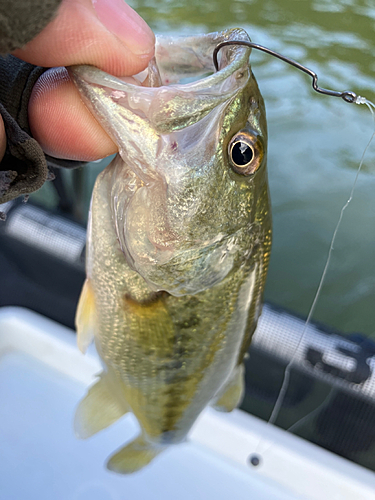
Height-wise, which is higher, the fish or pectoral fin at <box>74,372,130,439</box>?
the fish

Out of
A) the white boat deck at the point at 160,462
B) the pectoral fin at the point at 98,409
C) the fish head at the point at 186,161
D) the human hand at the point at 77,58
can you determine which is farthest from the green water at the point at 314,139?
the human hand at the point at 77,58

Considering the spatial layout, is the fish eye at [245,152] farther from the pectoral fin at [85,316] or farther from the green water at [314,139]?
the green water at [314,139]

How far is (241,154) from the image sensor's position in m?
1.00

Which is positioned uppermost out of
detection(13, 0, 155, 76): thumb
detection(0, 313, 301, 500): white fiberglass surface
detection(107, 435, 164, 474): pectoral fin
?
detection(13, 0, 155, 76): thumb

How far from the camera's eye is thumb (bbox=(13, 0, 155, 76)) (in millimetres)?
806

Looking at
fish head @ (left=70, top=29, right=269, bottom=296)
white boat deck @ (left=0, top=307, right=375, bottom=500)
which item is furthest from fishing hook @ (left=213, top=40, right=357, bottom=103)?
white boat deck @ (left=0, top=307, right=375, bottom=500)

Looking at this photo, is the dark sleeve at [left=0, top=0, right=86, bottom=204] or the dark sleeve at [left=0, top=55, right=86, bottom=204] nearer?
the dark sleeve at [left=0, top=0, right=86, bottom=204]

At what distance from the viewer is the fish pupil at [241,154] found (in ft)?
3.25

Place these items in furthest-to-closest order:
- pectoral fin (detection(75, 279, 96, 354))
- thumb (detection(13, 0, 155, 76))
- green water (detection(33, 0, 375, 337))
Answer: green water (detection(33, 0, 375, 337))
pectoral fin (detection(75, 279, 96, 354))
thumb (detection(13, 0, 155, 76))

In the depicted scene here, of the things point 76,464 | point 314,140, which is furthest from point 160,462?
point 314,140

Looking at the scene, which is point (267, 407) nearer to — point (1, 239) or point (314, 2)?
point (1, 239)

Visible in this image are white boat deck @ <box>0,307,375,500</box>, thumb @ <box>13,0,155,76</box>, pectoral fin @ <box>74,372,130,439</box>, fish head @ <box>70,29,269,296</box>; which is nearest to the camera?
thumb @ <box>13,0,155,76</box>

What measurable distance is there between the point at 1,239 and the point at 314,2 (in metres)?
7.44

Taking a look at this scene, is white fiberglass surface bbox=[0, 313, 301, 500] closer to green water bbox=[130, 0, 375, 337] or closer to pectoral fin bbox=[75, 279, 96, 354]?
pectoral fin bbox=[75, 279, 96, 354]
